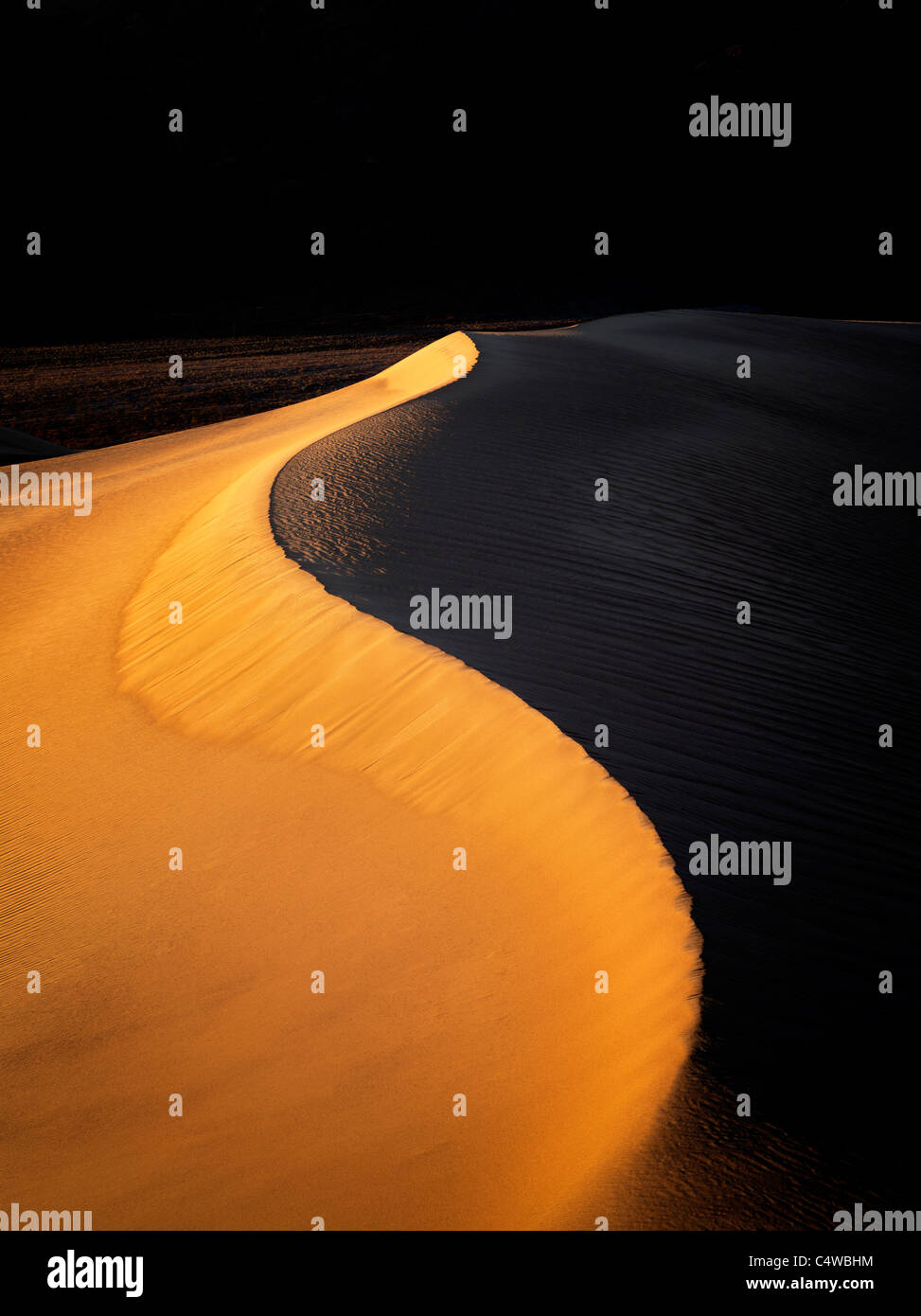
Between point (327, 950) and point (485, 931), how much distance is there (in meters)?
0.61

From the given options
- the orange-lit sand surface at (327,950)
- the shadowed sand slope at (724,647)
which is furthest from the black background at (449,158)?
the orange-lit sand surface at (327,950)

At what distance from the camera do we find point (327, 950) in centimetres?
405

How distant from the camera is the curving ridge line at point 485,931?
9.95ft

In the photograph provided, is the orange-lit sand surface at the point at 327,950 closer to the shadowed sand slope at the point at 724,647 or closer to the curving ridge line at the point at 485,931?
the curving ridge line at the point at 485,931

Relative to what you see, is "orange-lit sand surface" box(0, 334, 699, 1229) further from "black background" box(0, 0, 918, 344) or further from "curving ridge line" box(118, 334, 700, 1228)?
"black background" box(0, 0, 918, 344)

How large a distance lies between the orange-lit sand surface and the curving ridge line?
0.01 m

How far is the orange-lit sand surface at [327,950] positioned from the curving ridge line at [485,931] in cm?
1

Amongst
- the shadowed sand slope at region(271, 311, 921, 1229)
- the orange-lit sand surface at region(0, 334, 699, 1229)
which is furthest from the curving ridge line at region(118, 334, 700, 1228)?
the shadowed sand slope at region(271, 311, 921, 1229)

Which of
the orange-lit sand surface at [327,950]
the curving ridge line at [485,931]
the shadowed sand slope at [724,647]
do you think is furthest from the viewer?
the orange-lit sand surface at [327,950]

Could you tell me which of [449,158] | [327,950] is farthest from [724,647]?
[449,158]

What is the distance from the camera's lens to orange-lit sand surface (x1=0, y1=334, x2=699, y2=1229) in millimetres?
3150

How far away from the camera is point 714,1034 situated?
3.03 m

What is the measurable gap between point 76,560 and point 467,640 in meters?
6.26

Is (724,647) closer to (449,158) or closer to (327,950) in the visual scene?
(327,950)
